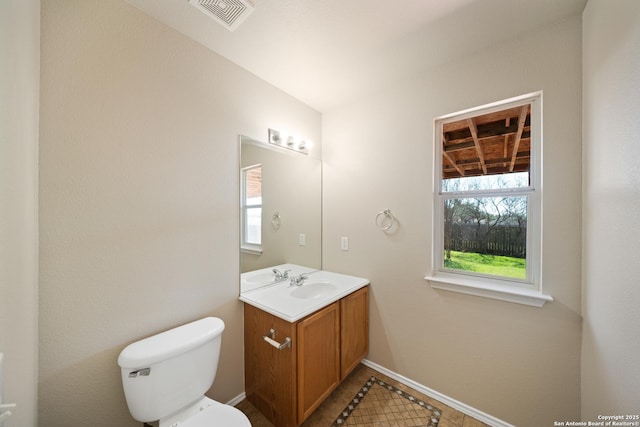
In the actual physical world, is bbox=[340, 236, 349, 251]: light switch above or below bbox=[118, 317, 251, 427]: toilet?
above

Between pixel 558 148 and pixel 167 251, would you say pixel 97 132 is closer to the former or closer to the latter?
pixel 167 251

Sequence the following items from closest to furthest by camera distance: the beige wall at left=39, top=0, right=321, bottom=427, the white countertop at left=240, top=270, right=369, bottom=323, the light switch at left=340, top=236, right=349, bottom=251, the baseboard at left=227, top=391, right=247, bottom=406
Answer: the beige wall at left=39, top=0, right=321, bottom=427 < the white countertop at left=240, top=270, right=369, bottom=323 < the baseboard at left=227, top=391, right=247, bottom=406 < the light switch at left=340, top=236, right=349, bottom=251

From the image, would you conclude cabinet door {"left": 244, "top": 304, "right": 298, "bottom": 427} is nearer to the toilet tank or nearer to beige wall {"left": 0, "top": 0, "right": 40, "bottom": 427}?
the toilet tank

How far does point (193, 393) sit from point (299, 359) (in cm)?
58

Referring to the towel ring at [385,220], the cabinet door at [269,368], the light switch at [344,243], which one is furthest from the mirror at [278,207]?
the towel ring at [385,220]

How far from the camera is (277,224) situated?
2020mm

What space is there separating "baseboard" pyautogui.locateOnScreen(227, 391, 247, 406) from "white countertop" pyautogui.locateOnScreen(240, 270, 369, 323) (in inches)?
28.0

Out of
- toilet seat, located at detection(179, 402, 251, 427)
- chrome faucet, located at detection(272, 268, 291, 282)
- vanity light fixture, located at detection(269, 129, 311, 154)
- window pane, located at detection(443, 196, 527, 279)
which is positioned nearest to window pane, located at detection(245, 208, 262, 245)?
chrome faucet, located at detection(272, 268, 291, 282)

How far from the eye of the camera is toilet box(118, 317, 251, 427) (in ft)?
3.33

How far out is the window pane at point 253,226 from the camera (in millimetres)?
1748

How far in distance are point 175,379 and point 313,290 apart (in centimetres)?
111

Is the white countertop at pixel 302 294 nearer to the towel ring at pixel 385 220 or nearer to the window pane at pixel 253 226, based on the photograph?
the window pane at pixel 253 226

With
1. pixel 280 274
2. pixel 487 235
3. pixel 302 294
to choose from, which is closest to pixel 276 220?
pixel 280 274

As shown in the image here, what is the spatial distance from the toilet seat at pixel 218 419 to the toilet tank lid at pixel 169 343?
0.32 metres
